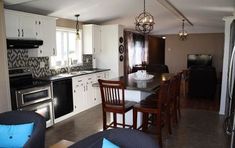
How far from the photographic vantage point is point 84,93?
5.18 meters

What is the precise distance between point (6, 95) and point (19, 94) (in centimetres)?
23

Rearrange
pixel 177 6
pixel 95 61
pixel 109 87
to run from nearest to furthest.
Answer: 1. pixel 109 87
2. pixel 177 6
3. pixel 95 61

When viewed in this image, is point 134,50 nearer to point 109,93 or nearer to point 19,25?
point 19,25

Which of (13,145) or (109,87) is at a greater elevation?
(109,87)

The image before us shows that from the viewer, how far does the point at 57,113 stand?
14.0 feet

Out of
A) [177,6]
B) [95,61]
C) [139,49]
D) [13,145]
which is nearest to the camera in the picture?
[13,145]

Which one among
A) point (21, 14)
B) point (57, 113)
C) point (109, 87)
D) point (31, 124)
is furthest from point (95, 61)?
point (31, 124)

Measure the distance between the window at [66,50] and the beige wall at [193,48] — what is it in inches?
245

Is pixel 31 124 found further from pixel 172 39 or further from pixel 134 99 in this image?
pixel 172 39

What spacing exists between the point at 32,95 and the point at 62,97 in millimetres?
881

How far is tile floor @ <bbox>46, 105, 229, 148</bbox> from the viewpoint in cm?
333

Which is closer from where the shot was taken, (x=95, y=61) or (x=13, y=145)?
(x=13, y=145)

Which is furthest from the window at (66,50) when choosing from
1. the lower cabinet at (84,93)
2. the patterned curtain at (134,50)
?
the patterned curtain at (134,50)

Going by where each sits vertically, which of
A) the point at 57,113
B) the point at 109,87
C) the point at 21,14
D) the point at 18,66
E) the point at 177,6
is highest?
the point at 177,6
